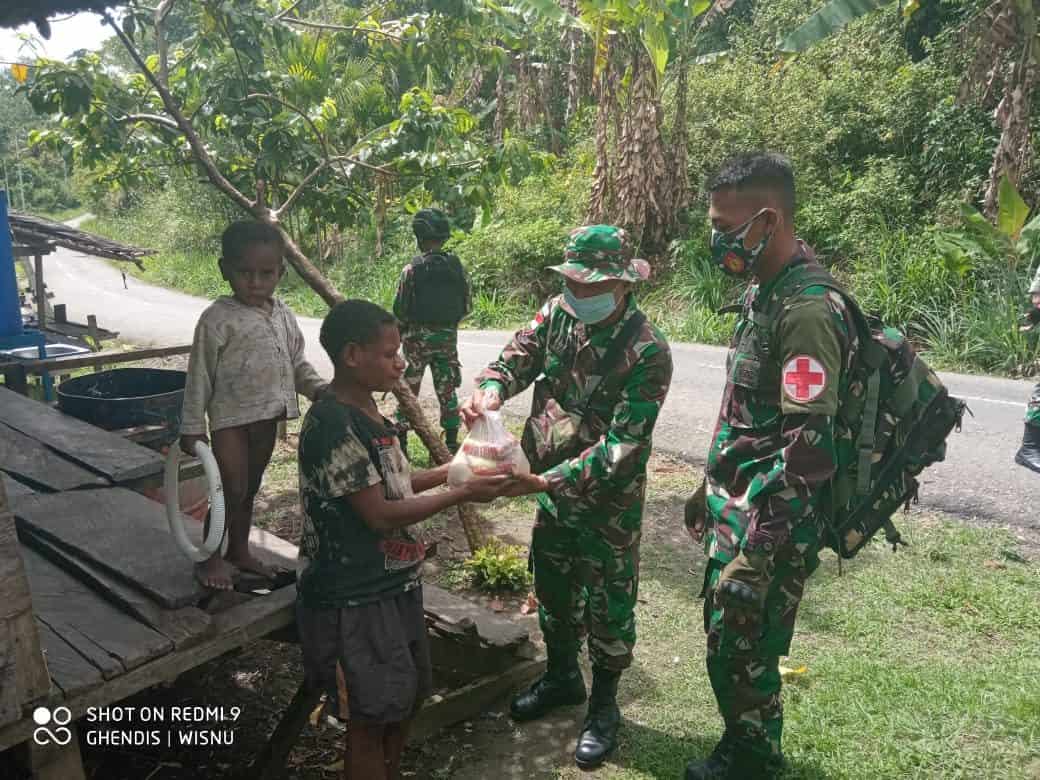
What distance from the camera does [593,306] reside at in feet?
9.52

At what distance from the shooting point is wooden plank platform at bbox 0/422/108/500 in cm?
346

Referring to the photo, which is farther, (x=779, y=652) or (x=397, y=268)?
(x=397, y=268)

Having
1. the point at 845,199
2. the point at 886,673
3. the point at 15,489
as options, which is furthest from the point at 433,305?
the point at 845,199

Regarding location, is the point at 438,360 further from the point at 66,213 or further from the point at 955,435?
the point at 66,213

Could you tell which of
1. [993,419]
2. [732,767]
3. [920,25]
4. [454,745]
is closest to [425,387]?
[993,419]

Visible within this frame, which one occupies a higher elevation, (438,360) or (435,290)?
(435,290)

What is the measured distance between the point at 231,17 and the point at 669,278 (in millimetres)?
10771

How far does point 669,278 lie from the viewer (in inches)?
560

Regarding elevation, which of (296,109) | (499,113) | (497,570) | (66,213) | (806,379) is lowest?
(497,570)

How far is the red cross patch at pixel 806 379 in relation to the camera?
2.30 meters

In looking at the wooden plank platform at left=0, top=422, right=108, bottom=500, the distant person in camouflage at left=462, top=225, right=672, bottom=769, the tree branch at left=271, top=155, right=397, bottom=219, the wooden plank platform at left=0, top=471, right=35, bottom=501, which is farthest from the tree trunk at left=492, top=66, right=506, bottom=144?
the distant person in camouflage at left=462, top=225, right=672, bottom=769

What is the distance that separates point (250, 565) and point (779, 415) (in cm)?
192

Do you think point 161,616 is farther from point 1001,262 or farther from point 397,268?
point 397,268

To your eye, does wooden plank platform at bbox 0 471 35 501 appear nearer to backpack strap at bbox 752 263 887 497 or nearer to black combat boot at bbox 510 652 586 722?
black combat boot at bbox 510 652 586 722
